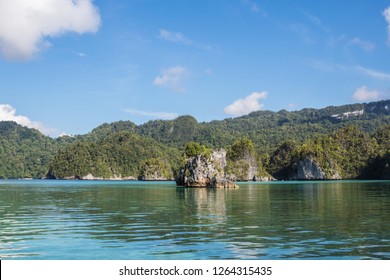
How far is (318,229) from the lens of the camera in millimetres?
30188

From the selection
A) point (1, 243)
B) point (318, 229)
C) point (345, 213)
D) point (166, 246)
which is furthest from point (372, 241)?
point (1, 243)

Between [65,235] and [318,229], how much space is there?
15.8 meters

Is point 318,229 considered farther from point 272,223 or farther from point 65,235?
point 65,235

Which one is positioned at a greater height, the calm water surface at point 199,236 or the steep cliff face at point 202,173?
the steep cliff face at point 202,173

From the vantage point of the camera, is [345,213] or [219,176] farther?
[219,176]

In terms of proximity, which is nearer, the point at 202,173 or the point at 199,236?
the point at 199,236

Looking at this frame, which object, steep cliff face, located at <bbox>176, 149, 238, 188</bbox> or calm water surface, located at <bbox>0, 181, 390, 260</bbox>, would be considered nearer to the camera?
calm water surface, located at <bbox>0, 181, 390, 260</bbox>

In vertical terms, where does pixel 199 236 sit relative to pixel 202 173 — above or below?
Answer: below

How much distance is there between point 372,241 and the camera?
25.0 m

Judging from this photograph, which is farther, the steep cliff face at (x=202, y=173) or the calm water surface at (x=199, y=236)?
the steep cliff face at (x=202, y=173)

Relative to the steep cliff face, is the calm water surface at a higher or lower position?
lower
